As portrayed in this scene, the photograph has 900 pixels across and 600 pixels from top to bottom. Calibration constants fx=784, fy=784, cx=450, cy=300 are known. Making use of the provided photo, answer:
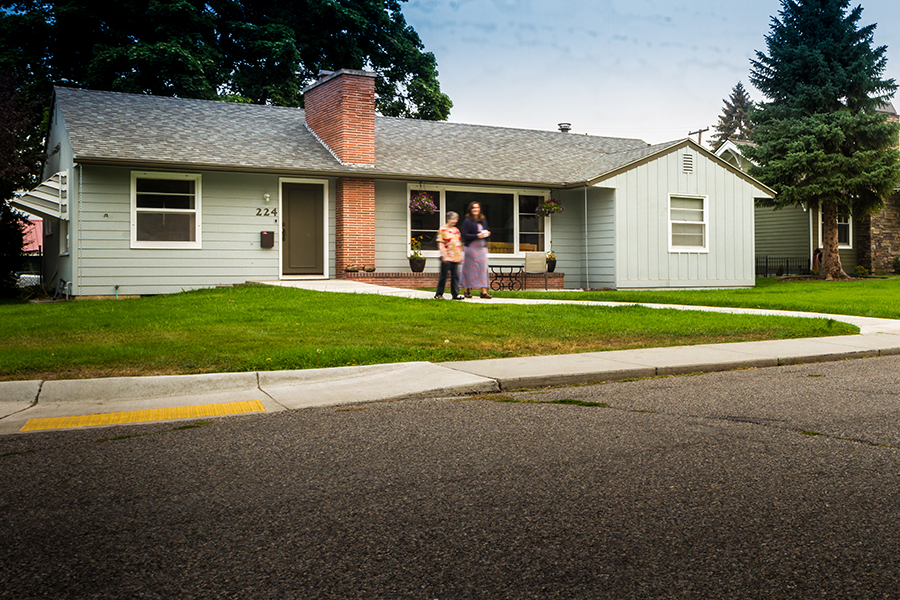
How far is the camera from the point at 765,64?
28156 millimetres

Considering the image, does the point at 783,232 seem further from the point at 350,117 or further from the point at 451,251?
the point at 451,251

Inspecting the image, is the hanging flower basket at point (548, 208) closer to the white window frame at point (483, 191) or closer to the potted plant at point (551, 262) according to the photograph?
the white window frame at point (483, 191)

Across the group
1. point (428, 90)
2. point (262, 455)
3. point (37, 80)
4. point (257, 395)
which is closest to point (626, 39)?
point (428, 90)

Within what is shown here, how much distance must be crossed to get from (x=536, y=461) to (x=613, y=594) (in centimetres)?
177

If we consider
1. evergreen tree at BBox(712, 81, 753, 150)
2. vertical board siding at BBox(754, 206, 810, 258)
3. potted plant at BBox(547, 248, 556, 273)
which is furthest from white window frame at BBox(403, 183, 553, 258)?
evergreen tree at BBox(712, 81, 753, 150)

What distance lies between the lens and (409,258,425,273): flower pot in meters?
20.1

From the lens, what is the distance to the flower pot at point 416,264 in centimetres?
2011

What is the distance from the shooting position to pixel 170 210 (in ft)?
59.6

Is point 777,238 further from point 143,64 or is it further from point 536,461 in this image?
point 536,461

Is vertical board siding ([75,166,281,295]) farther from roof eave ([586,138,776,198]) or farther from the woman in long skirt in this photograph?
roof eave ([586,138,776,198])

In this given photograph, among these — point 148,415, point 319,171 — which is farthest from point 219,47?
point 148,415

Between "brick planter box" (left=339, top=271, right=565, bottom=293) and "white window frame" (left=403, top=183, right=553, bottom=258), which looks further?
"white window frame" (left=403, top=183, right=553, bottom=258)

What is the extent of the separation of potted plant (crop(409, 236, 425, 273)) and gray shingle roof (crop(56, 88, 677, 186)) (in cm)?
174

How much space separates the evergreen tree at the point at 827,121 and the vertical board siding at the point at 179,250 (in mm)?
17364
